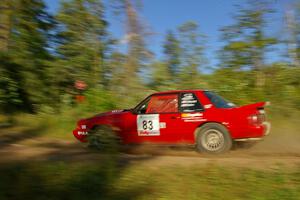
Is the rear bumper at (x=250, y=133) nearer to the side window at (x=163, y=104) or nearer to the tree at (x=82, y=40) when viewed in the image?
the side window at (x=163, y=104)

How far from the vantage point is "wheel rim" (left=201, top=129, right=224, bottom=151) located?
26.8ft

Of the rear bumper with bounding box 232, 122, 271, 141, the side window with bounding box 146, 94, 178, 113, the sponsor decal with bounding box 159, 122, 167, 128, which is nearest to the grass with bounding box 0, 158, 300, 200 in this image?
the rear bumper with bounding box 232, 122, 271, 141

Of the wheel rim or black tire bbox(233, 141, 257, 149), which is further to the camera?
black tire bbox(233, 141, 257, 149)

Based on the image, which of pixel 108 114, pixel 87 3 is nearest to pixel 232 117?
pixel 108 114

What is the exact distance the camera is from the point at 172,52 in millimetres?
18516

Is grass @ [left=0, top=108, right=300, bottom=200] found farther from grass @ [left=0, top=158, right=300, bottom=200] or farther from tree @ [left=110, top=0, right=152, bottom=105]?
tree @ [left=110, top=0, right=152, bottom=105]

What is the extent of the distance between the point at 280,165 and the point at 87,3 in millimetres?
13078

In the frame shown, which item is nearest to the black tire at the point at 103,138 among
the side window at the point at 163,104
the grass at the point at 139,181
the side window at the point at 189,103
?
the side window at the point at 163,104

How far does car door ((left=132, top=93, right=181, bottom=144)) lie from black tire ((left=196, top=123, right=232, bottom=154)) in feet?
1.79

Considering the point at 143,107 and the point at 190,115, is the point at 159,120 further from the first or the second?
the point at 190,115

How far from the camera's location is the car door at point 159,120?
855 centimetres

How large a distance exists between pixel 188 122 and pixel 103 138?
204 centimetres

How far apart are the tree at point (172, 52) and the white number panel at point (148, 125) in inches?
351

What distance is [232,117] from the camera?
8086 mm
